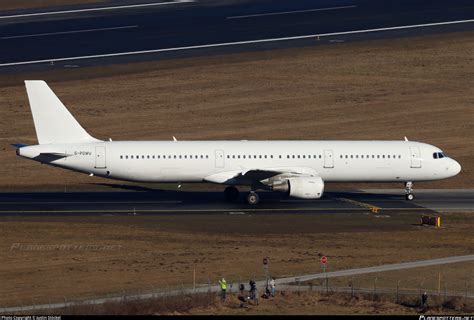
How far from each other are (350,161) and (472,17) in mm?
63442

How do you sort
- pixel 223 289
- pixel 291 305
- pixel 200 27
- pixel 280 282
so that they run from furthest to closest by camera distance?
pixel 200 27
pixel 280 282
pixel 223 289
pixel 291 305

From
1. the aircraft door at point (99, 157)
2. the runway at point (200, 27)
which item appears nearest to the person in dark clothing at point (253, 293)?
the aircraft door at point (99, 157)

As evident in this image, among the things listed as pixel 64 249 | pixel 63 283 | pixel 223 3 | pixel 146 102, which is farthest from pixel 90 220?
pixel 223 3

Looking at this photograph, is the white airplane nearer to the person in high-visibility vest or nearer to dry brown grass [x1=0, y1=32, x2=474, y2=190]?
dry brown grass [x1=0, y1=32, x2=474, y2=190]

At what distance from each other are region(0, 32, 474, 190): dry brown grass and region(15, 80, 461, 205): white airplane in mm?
17225

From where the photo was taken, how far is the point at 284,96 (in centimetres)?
11906

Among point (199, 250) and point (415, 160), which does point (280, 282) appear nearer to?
point (199, 250)

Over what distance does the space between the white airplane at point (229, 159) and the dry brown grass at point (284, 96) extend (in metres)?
17.2

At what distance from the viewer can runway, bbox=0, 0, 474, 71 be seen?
126938mm

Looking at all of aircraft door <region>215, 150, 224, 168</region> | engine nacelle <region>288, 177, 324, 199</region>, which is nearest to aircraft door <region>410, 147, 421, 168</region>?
engine nacelle <region>288, 177, 324, 199</region>

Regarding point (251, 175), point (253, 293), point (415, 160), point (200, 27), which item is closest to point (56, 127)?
point (251, 175)

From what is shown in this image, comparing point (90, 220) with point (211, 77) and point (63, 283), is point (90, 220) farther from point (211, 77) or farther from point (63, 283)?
point (211, 77)

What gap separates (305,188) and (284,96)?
40006 millimetres

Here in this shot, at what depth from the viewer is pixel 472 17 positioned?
463 ft
